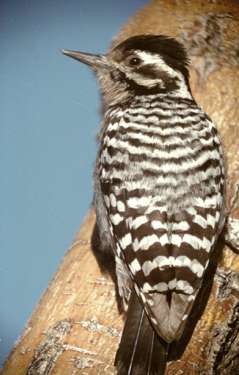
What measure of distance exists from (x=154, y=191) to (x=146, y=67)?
1.01m

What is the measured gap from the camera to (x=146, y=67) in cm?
387

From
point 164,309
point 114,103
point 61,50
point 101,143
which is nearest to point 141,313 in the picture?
point 164,309

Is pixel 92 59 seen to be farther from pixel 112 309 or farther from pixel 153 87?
pixel 112 309

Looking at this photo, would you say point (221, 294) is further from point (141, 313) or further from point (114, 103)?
point (114, 103)

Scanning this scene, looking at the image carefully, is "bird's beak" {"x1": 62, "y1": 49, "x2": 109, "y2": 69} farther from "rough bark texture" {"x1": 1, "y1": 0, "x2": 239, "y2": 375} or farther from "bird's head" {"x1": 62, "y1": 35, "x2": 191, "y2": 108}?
"rough bark texture" {"x1": 1, "y1": 0, "x2": 239, "y2": 375}

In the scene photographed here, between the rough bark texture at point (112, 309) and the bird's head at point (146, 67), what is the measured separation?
234 mm

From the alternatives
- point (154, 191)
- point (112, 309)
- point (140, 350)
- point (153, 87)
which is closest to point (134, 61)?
point (153, 87)

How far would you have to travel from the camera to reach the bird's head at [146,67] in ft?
12.6

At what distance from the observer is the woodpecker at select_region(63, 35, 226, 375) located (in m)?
2.94

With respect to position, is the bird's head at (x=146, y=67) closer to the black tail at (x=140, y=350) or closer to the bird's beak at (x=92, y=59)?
the bird's beak at (x=92, y=59)

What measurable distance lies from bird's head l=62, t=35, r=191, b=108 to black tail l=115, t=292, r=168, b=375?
1.43 m

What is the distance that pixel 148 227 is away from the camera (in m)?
3.04

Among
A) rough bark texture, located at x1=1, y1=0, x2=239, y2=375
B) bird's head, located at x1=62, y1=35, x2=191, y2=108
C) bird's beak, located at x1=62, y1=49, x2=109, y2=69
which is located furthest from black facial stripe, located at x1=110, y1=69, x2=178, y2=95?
rough bark texture, located at x1=1, y1=0, x2=239, y2=375

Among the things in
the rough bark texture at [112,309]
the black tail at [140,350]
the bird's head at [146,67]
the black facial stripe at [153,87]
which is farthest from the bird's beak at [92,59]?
the black tail at [140,350]
